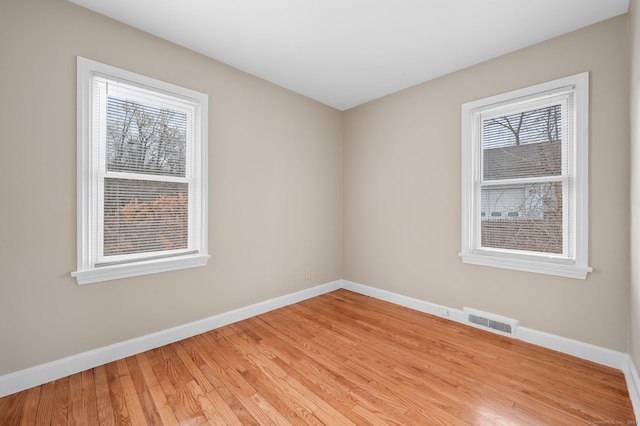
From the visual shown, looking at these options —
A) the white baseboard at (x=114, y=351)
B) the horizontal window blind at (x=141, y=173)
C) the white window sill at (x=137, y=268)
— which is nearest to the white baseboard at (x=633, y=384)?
the white baseboard at (x=114, y=351)

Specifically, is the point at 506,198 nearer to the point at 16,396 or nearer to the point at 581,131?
the point at 581,131

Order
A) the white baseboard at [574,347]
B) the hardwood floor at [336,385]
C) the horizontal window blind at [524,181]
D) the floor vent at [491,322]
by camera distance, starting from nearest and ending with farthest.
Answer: the hardwood floor at [336,385] → the white baseboard at [574,347] → the horizontal window blind at [524,181] → the floor vent at [491,322]

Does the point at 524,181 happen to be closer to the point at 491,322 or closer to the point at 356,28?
the point at 491,322

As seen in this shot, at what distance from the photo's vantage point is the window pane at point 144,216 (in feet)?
7.43

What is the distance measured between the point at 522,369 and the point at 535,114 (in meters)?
2.22

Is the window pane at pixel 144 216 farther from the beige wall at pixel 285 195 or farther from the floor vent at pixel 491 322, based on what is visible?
the floor vent at pixel 491 322

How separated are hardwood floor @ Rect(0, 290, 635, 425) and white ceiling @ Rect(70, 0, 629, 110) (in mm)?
2742

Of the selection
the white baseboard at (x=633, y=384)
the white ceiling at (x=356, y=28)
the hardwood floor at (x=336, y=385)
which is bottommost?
the hardwood floor at (x=336, y=385)

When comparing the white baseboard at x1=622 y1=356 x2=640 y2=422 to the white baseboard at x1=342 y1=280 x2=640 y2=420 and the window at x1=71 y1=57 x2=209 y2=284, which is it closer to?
the white baseboard at x1=342 y1=280 x2=640 y2=420

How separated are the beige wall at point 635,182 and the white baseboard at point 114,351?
3066 millimetres

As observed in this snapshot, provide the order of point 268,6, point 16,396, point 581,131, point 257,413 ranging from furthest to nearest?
point 581,131, point 268,6, point 16,396, point 257,413

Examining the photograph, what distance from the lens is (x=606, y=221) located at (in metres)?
2.19

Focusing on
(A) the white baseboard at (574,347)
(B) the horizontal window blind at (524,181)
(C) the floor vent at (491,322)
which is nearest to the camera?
(A) the white baseboard at (574,347)

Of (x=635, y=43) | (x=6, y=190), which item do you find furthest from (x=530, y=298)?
(x=6, y=190)
